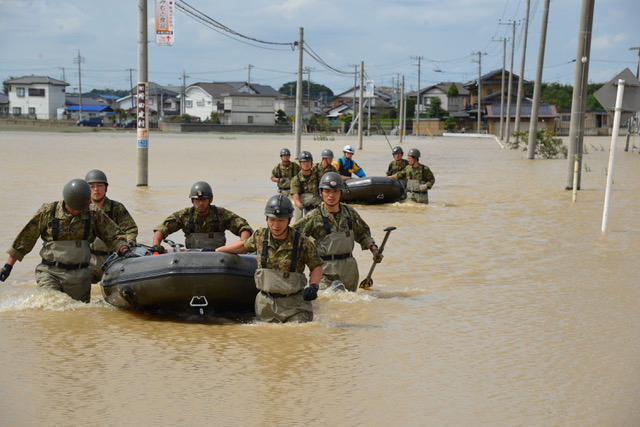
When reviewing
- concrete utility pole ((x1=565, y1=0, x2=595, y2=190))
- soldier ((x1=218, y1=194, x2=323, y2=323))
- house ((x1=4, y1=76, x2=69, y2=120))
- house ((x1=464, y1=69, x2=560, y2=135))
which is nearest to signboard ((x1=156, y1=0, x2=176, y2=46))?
concrete utility pole ((x1=565, y1=0, x2=595, y2=190))

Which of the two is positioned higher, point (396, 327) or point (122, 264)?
point (122, 264)

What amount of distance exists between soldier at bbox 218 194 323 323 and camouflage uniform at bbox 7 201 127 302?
1427 millimetres

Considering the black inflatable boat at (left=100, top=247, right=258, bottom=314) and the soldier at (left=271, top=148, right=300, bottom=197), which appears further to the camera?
the soldier at (left=271, top=148, right=300, bottom=197)

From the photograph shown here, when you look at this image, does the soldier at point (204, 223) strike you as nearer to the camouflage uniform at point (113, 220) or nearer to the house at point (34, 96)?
the camouflage uniform at point (113, 220)

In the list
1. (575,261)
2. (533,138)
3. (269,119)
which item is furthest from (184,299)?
(269,119)

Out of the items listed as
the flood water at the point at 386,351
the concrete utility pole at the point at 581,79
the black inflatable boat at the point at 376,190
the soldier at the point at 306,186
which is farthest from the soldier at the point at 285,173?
the concrete utility pole at the point at 581,79

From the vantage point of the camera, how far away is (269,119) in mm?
110500

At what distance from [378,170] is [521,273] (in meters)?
21.3

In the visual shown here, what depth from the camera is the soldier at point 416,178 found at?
58.1ft

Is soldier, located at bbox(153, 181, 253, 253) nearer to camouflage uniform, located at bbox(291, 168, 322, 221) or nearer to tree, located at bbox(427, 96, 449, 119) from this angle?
camouflage uniform, located at bbox(291, 168, 322, 221)

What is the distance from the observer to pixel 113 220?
29.4ft

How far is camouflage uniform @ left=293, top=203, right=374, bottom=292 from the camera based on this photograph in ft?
28.1

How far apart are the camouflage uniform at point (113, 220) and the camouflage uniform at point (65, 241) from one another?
2.22 ft

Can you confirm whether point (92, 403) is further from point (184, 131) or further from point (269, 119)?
point (269, 119)
